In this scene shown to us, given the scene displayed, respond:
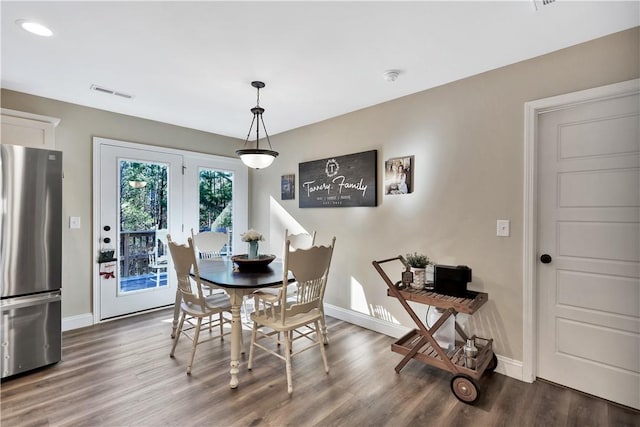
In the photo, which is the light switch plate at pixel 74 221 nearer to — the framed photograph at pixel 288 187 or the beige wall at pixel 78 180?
the beige wall at pixel 78 180

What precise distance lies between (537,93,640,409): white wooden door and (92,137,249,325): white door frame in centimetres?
373

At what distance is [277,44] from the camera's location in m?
2.14

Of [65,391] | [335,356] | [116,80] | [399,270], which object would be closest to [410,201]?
[399,270]

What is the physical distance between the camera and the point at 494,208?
8.15ft

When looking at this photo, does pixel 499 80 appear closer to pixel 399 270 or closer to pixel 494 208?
pixel 494 208

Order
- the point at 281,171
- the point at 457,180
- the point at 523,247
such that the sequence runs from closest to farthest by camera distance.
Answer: the point at 523,247, the point at 457,180, the point at 281,171

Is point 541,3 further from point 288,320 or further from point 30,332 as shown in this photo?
point 30,332

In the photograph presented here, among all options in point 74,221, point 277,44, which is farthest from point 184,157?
point 277,44

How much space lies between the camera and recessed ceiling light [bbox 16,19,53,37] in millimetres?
1897

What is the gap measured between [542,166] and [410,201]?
1067 mm

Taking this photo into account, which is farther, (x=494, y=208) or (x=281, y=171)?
(x=281, y=171)

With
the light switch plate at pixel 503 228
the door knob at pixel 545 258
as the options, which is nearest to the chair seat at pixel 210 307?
the light switch plate at pixel 503 228

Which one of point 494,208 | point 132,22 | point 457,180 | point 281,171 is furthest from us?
point 281,171

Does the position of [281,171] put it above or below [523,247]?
above
